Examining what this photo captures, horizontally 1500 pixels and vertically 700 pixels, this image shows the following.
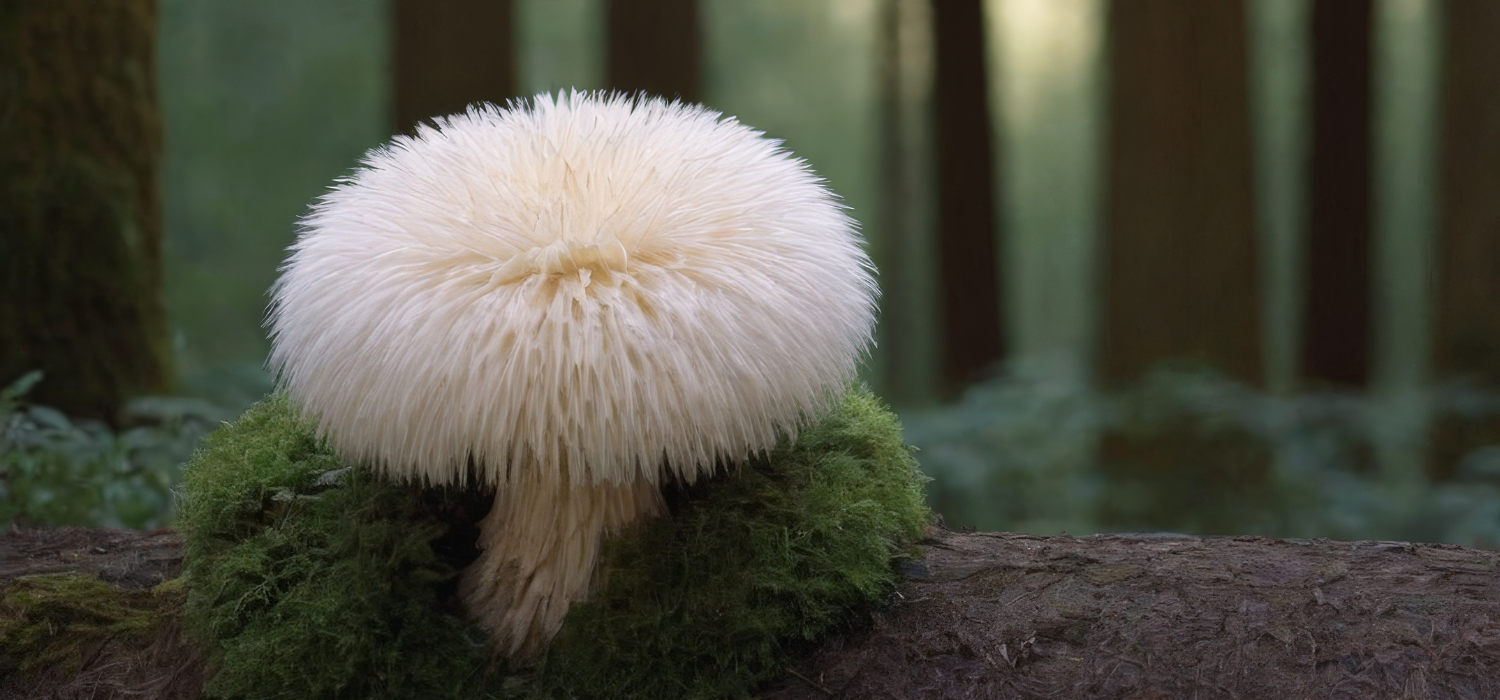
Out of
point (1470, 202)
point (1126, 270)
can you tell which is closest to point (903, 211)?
point (1126, 270)

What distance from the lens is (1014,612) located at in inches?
74.7

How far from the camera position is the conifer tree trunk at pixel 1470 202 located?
3771mm

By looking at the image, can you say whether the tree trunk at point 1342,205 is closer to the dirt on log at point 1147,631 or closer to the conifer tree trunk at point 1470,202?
the conifer tree trunk at point 1470,202

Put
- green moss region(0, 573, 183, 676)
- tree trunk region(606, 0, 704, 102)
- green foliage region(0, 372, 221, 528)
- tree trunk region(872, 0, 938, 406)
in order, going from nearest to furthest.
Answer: green moss region(0, 573, 183, 676), green foliage region(0, 372, 221, 528), tree trunk region(606, 0, 704, 102), tree trunk region(872, 0, 938, 406)

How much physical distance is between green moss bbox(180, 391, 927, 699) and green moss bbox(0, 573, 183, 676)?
0.64 feet

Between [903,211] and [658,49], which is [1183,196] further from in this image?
[658,49]

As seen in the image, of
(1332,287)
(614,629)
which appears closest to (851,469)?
(614,629)

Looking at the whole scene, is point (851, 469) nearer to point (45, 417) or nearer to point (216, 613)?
point (216, 613)

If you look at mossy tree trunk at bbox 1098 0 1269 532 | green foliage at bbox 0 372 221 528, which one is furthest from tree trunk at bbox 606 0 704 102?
green foliage at bbox 0 372 221 528

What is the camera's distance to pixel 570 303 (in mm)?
1473

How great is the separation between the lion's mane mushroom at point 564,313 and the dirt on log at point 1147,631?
19.7 inches

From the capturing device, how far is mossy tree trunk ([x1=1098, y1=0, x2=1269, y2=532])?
3.94m

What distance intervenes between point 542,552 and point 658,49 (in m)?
2.84

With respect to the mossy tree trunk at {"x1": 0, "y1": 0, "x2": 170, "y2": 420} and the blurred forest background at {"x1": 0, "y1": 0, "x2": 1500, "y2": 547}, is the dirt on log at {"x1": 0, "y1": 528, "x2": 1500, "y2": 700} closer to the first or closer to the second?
the blurred forest background at {"x1": 0, "y1": 0, "x2": 1500, "y2": 547}
